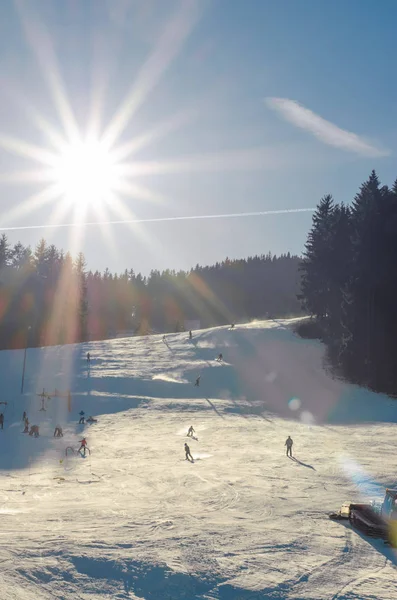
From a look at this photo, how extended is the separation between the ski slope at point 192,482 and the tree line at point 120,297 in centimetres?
2078

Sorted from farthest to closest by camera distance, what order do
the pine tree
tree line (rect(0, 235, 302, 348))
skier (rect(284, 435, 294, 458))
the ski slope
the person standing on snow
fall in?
tree line (rect(0, 235, 302, 348)) → the pine tree → skier (rect(284, 435, 294, 458)) → the person standing on snow → the ski slope

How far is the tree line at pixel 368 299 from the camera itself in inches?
1751

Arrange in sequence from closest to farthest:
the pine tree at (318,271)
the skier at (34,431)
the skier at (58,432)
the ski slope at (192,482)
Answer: the ski slope at (192,482) < the skier at (34,431) < the skier at (58,432) < the pine tree at (318,271)

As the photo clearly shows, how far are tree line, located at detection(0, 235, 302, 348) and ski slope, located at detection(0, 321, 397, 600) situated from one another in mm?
20781

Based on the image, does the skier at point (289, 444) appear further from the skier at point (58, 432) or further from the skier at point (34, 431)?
the skier at point (34, 431)

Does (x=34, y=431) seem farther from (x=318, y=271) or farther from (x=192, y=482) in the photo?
(x=318, y=271)

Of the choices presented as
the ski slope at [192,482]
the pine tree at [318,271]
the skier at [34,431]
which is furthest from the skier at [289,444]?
the pine tree at [318,271]

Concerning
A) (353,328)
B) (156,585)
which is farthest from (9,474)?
(353,328)

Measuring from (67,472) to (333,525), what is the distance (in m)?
11.7

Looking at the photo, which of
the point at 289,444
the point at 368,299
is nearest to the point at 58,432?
the point at 289,444

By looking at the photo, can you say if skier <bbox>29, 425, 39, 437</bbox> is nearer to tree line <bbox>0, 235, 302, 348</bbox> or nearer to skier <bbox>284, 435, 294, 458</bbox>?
skier <bbox>284, 435, 294, 458</bbox>

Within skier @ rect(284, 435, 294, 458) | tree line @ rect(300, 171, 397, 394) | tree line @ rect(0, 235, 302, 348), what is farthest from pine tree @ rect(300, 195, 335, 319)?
skier @ rect(284, 435, 294, 458)

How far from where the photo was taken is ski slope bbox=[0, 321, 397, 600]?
30.6 feet

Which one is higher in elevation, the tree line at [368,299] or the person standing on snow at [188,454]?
the tree line at [368,299]
